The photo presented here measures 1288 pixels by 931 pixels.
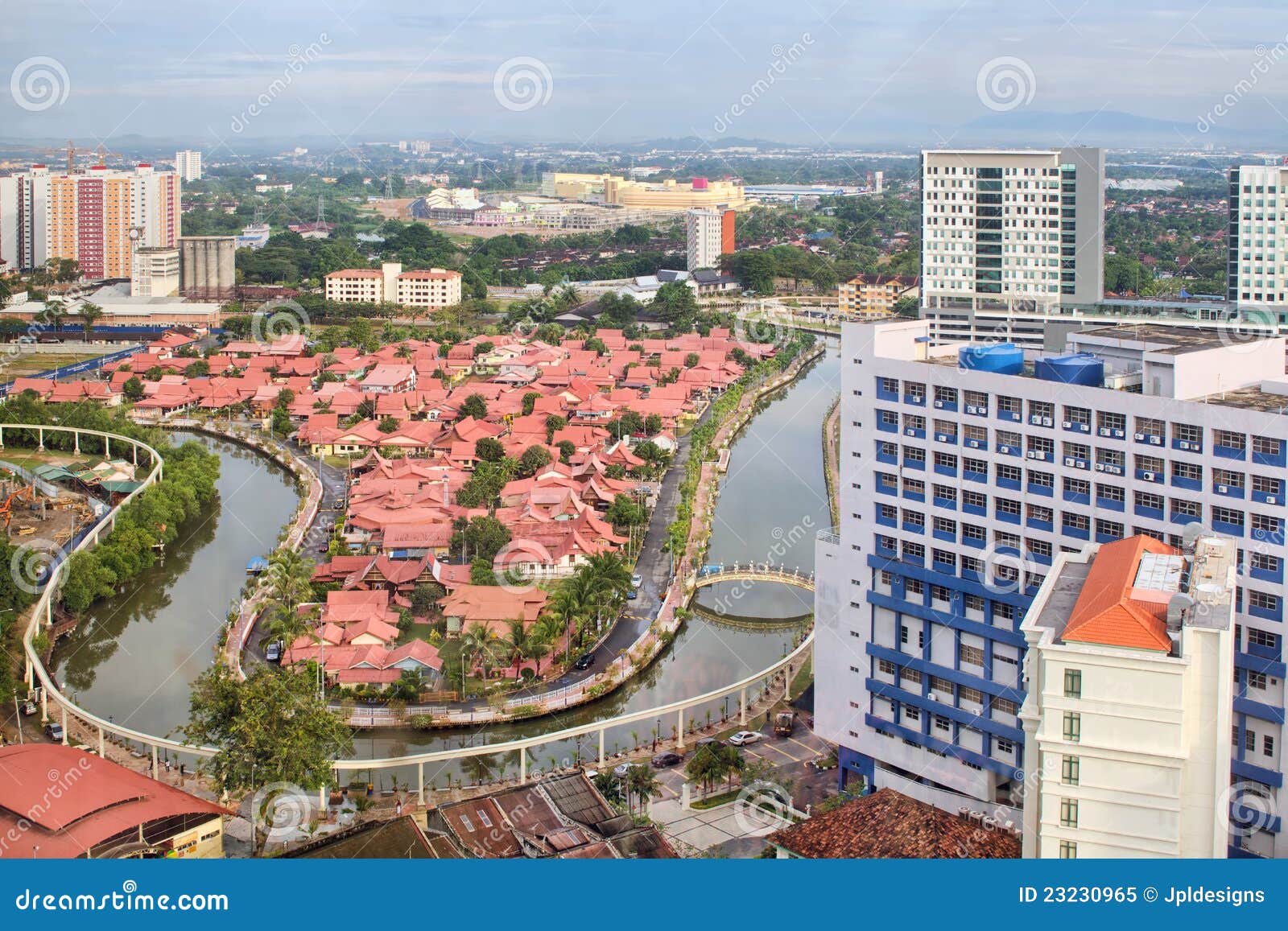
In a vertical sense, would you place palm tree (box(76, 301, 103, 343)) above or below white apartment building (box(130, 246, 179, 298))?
below

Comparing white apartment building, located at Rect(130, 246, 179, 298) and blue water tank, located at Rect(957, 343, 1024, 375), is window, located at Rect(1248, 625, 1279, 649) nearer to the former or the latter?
blue water tank, located at Rect(957, 343, 1024, 375)

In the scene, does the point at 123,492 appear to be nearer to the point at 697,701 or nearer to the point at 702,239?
the point at 697,701

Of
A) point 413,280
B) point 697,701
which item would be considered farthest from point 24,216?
point 697,701

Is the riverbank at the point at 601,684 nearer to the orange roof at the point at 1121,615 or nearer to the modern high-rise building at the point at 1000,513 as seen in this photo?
the modern high-rise building at the point at 1000,513

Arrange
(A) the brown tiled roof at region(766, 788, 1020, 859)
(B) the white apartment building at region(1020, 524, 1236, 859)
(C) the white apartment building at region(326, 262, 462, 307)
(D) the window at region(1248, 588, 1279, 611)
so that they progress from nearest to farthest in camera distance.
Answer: (B) the white apartment building at region(1020, 524, 1236, 859) < (D) the window at region(1248, 588, 1279, 611) < (A) the brown tiled roof at region(766, 788, 1020, 859) < (C) the white apartment building at region(326, 262, 462, 307)

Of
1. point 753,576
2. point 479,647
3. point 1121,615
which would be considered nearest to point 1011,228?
point 753,576

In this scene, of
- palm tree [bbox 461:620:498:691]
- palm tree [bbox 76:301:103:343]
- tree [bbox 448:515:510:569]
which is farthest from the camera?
palm tree [bbox 76:301:103:343]

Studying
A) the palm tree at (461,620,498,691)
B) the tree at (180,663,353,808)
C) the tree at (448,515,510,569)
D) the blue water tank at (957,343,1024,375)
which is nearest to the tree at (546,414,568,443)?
the tree at (448,515,510,569)
